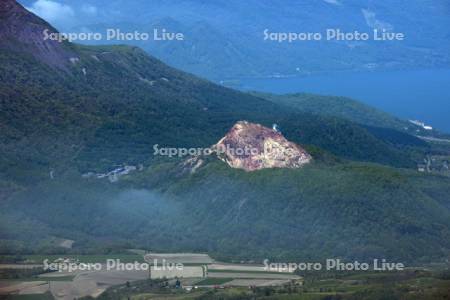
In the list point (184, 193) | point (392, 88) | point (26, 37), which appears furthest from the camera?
point (392, 88)

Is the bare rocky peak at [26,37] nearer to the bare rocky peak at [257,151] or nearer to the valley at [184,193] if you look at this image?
the valley at [184,193]

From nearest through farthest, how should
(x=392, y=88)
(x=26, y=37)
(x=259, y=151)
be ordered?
(x=259, y=151) < (x=26, y=37) < (x=392, y=88)

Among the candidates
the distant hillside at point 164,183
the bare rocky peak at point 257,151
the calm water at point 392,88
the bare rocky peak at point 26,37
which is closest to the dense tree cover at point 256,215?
the distant hillside at point 164,183

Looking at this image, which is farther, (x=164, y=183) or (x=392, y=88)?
(x=392, y=88)

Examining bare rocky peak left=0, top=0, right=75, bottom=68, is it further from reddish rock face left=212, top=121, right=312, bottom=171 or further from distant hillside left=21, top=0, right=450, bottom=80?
distant hillside left=21, top=0, right=450, bottom=80

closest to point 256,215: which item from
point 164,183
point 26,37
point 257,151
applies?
point 257,151

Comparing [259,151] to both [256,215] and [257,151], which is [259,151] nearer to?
[257,151]
